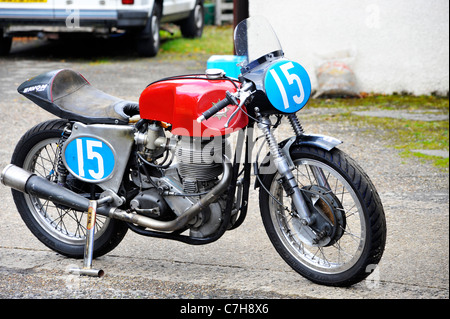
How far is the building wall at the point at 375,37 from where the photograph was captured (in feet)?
28.4

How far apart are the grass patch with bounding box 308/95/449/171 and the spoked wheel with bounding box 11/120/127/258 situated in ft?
10.2

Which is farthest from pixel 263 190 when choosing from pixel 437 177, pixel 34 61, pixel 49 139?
Answer: pixel 34 61

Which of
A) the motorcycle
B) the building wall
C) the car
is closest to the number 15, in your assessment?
the motorcycle

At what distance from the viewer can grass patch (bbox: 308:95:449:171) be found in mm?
6697

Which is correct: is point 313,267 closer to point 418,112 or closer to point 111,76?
point 418,112

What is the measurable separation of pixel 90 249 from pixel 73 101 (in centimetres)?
87

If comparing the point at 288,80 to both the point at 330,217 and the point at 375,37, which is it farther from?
the point at 375,37

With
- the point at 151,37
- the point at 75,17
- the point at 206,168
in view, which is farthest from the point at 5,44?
the point at 206,168

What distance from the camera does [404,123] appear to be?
754 cm

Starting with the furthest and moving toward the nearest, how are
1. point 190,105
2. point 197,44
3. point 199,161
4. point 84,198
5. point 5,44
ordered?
1. point 197,44
2. point 5,44
3. point 84,198
4. point 199,161
5. point 190,105

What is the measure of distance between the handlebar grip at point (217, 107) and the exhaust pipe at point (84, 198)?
0.37 m

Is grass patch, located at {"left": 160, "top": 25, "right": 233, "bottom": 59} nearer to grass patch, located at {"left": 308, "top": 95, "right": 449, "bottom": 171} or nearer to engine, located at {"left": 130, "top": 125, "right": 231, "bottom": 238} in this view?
grass patch, located at {"left": 308, "top": 95, "right": 449, "bottom": 171}

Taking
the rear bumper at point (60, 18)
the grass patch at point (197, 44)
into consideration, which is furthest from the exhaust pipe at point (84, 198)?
the grass patch at point (197, 44)

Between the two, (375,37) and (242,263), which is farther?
(375,37)
